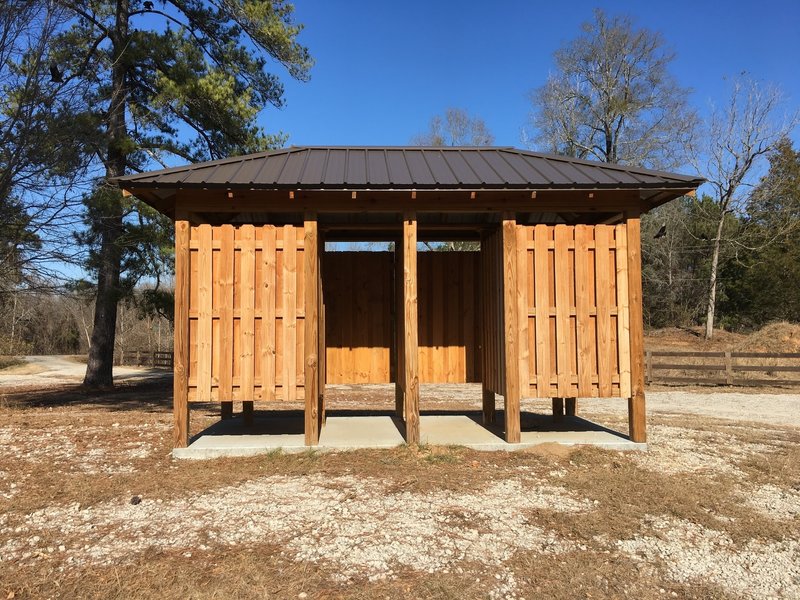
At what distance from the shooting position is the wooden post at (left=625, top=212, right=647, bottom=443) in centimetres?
630

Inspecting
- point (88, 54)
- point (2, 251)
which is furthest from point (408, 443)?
point (88, 54)

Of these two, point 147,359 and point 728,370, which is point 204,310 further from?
point 147,359

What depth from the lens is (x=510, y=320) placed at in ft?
20.7

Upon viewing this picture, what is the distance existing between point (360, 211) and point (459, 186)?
1287mm

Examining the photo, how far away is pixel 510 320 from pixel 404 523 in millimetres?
2986

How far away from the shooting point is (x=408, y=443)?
6438mm

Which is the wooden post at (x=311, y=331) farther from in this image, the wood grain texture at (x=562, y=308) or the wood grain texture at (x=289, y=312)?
the wood grain texture at (x=562, y=308)

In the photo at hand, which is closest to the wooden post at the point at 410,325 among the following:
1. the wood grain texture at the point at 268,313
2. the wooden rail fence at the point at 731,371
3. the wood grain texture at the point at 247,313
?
the wood grain texture at the point at 268,313

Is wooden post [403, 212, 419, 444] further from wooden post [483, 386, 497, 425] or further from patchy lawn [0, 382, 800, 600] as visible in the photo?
wooden post [483, 386, 497, 425]

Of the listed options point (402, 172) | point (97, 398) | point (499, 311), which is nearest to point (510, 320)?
point (499, 311)

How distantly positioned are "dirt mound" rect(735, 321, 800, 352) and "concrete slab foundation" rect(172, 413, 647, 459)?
16.6 meters

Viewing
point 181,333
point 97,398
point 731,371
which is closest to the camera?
point 181,333

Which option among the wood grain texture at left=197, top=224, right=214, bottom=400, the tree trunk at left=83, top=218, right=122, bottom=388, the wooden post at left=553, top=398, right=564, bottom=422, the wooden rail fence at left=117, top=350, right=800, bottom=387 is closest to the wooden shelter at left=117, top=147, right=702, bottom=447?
the wood grain texture at left=197, top=224, right=214, bottom=400

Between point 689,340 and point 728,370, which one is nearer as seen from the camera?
point 728,370
